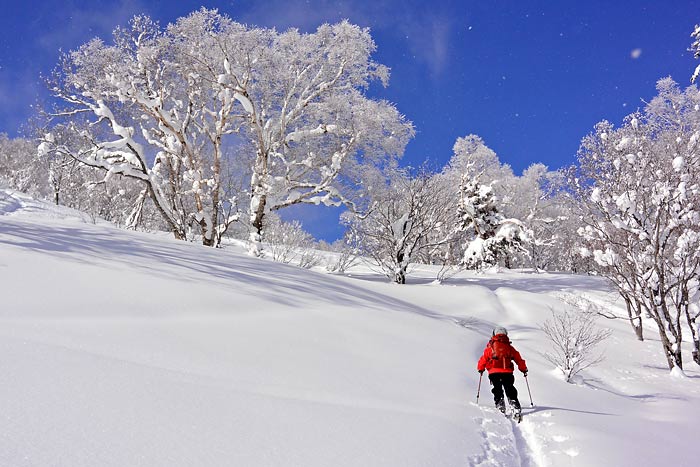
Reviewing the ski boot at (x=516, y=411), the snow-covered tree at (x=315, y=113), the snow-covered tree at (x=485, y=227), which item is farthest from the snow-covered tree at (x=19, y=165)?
the ski boot at (x=516, y=411)

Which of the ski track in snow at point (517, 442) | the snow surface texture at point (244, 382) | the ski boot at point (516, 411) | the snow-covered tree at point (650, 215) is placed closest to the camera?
the snow surface texture at point (244, 382)

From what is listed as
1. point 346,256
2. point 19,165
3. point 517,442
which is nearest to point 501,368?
point 517,442

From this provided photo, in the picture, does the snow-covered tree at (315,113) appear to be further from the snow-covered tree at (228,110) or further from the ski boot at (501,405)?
the ski boot at (501,405)

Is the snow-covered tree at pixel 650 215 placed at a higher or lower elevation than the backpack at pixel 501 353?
higher

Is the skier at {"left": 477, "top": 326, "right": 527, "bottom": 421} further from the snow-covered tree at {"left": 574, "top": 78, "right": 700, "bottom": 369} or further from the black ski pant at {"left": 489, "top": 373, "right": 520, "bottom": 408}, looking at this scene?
the snow-covered tree at {"left": 574, "top": 78, "right": 700, "bottom": 369}

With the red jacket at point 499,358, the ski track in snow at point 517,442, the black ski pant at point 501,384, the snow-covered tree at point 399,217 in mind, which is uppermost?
the snow-covered tree at point 399,217

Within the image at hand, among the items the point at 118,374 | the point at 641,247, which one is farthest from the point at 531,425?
the point at 641,247

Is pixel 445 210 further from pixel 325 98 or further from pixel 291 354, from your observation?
pixel 291 354

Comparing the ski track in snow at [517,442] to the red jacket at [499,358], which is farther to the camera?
the red jacket at [499,358]

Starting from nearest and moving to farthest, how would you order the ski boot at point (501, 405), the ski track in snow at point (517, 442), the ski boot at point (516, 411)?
the ski track in snow at point (517, 442)
the ski boot at point (516, 411)
the ski boot at point (501, 405)

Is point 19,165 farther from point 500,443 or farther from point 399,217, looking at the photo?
point 500,443

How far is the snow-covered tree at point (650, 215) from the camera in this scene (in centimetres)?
939

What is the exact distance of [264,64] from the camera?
1526 centimetres

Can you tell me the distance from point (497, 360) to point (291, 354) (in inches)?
105
